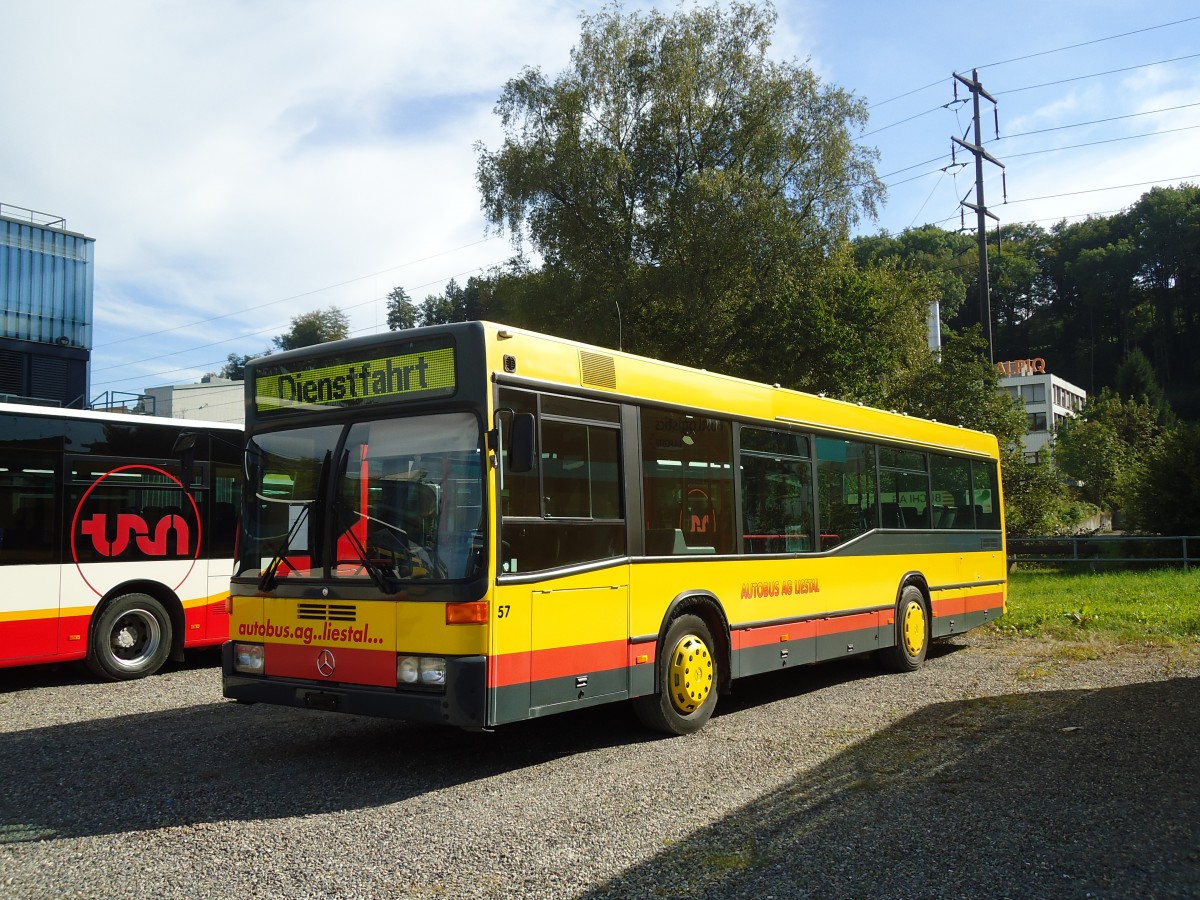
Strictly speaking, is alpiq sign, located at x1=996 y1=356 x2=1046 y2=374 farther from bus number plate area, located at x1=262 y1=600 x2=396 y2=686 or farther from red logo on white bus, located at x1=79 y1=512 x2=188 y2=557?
bus number plate area, located at x1=262 y1=600 x2=396 y2=686

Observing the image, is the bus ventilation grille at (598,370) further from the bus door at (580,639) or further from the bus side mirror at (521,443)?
the bus door at (580,639)

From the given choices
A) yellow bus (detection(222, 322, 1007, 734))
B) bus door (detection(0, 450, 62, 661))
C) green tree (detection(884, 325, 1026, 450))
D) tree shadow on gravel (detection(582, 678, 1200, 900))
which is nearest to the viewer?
tree shadow on gravel (detection(582, 678, 1200, 900))

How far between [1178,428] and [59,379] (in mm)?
35553

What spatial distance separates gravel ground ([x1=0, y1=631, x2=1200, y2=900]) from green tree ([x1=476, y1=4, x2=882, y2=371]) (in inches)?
779

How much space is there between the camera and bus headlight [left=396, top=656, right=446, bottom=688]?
6543 millimetres

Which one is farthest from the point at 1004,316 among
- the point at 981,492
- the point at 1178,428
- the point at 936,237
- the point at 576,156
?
the point at 981,492

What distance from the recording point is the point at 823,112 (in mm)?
29203

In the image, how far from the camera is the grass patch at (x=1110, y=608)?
577 inches

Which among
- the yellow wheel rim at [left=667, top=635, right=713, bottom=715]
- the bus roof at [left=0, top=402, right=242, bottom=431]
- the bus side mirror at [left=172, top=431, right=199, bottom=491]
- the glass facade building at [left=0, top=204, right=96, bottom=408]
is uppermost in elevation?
the glass facade building at [left=0, top=204, right=96, bottom=408]

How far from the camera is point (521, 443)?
6.64 meters

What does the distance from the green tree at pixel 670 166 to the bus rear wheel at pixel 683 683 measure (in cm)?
2021

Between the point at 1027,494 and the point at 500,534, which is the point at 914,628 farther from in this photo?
the point at 1027,494

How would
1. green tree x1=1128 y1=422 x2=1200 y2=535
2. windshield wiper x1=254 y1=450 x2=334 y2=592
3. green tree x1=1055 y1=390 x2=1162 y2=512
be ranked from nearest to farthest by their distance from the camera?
windshield wiper x1=254 y1=450 x2=334 y2=592
green tree x1=1128 y1=422 x2=1200 y2=535
green tree x1=1055 y1=390 x2=1162 y2=512

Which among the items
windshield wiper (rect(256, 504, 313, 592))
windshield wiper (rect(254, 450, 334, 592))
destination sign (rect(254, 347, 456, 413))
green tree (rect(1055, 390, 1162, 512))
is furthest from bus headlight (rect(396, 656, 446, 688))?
green tree (rect(1055, 390, 1162, 512))
